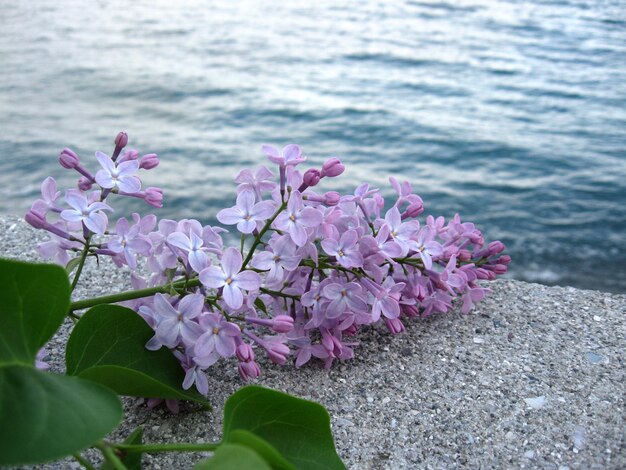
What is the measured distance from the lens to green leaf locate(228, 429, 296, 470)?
680 millimetres

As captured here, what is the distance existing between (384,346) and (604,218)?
7.05ft

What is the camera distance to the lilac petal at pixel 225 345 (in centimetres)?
97

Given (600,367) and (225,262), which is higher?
(225,262)

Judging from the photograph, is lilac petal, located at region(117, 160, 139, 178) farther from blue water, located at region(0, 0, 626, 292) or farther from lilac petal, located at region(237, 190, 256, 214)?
blue water, located at region(0, 0, 626, 292)

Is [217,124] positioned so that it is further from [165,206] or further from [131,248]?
[131,248]

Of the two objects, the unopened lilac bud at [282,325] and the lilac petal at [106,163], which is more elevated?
the lilac petal at [106,163]

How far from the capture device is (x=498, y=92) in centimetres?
453

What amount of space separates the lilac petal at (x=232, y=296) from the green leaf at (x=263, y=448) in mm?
263

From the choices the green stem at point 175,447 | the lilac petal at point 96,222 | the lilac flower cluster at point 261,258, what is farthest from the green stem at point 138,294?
the green stem at point 175,447

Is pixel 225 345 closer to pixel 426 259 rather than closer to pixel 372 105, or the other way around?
pixel 426 259

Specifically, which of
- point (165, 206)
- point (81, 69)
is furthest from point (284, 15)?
point (165, 206)

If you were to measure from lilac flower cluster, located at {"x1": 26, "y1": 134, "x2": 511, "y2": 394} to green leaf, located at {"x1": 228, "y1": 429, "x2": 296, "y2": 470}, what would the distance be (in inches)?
10.1

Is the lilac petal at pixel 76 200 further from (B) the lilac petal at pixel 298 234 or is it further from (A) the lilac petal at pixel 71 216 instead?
(B) the lilac petal at pixel 298 234

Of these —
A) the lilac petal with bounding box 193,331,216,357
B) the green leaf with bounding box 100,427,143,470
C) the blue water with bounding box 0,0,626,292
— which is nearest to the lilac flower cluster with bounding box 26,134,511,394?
the lilac petal with bounding box 193,331,216,357
